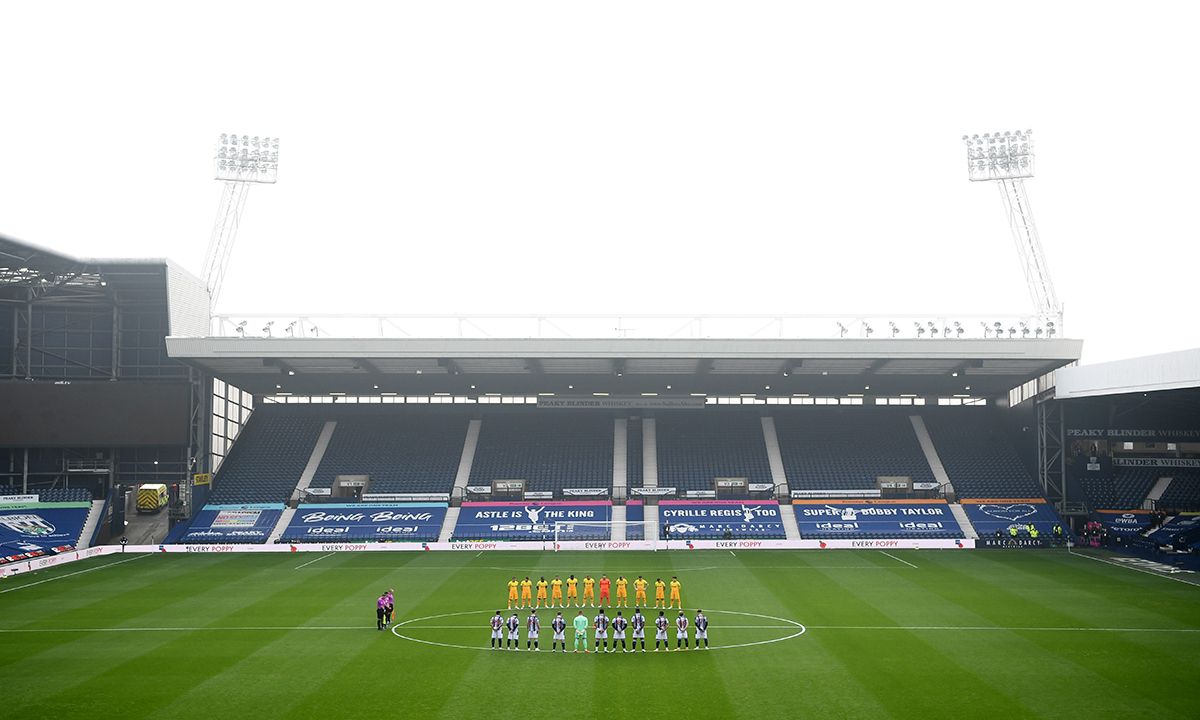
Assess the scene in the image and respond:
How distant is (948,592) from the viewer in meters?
35.6

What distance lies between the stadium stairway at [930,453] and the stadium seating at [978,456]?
0.29m

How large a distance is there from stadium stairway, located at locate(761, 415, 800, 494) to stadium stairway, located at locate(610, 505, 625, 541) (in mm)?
9822

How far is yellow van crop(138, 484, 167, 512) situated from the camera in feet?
187

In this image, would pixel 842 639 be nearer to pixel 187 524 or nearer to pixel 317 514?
pixel 317 514

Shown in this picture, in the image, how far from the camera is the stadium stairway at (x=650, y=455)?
59469mm

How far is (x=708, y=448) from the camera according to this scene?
62.8m

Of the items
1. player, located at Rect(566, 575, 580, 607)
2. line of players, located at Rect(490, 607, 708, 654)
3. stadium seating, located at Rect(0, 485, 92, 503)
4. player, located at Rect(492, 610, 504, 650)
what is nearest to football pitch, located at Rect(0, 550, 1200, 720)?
player, located at Rect(492, 610, 504, 650)

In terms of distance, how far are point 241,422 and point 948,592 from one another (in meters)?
47.5

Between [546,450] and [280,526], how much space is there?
678 inches

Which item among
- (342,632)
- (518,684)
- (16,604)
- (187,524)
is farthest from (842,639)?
(187,524)

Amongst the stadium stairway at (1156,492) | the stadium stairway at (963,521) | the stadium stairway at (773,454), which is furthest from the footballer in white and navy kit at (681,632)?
the stadium stairway at (1156,492)

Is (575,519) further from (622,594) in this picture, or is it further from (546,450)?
(622,594)

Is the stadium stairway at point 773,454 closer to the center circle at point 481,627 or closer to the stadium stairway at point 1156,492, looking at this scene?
the stadium stairway at point 1156,492

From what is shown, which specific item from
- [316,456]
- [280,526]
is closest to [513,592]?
[280,526]
